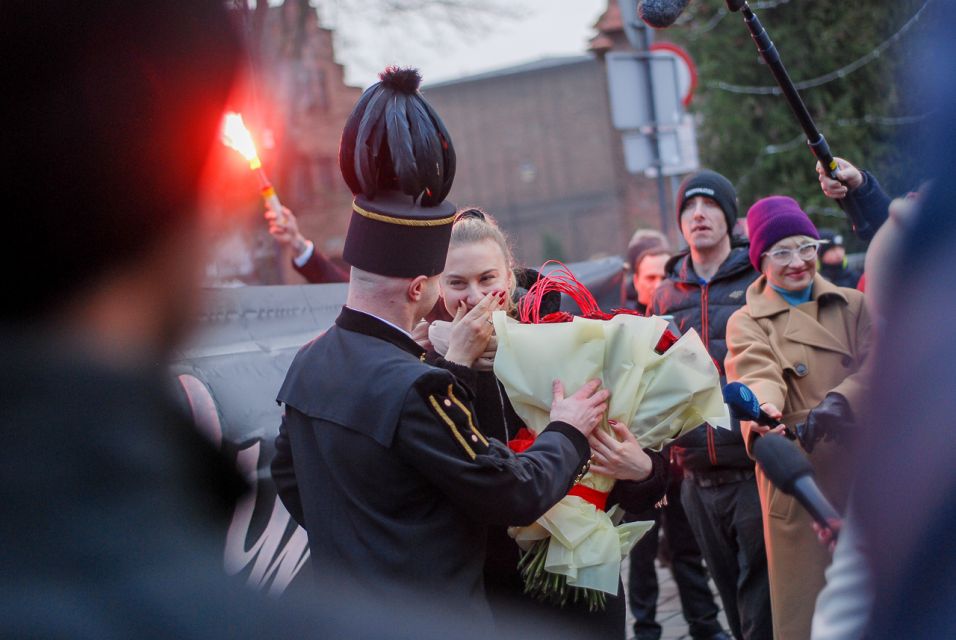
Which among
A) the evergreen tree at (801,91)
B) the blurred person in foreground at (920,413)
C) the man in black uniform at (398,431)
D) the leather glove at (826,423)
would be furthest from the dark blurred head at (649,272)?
the evergreen tree at (801,91)

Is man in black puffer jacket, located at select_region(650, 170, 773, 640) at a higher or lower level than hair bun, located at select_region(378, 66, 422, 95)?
lower

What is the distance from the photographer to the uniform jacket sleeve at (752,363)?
12.6ft

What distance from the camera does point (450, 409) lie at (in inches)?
90.4

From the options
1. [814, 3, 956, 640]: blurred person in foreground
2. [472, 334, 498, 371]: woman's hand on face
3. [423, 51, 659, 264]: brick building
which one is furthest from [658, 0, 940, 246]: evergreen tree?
A: [423, 51, 659, 264]: brick building

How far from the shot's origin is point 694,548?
5.70 m

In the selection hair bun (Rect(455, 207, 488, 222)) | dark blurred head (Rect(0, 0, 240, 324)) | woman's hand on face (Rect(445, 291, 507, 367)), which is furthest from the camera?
hair bun (Rect(455, 207, 488, 222))

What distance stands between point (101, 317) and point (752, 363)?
3.22m

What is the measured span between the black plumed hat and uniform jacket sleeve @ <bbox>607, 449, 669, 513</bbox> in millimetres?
874

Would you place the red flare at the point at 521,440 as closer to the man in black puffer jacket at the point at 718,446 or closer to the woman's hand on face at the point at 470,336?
the woman's hand on face at the point at 470,336

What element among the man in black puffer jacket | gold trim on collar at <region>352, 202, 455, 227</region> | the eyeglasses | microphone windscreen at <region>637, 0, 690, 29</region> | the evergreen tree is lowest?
the man in black puffer jacket

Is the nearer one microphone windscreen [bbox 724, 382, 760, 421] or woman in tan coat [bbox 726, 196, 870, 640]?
microphone windscreen [bbox 724, 382, 760, 421]

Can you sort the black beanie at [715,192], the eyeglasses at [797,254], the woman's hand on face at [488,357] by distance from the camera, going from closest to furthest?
the woman's hand on face at [488,357], the eyeglasses at [797,254], the black beanie at [715,192]

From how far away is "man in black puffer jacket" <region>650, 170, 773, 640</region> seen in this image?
4449 millimetres

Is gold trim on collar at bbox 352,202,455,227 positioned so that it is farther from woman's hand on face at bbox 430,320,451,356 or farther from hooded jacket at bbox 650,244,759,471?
hooded jacket at bbox 650,244,759,471
